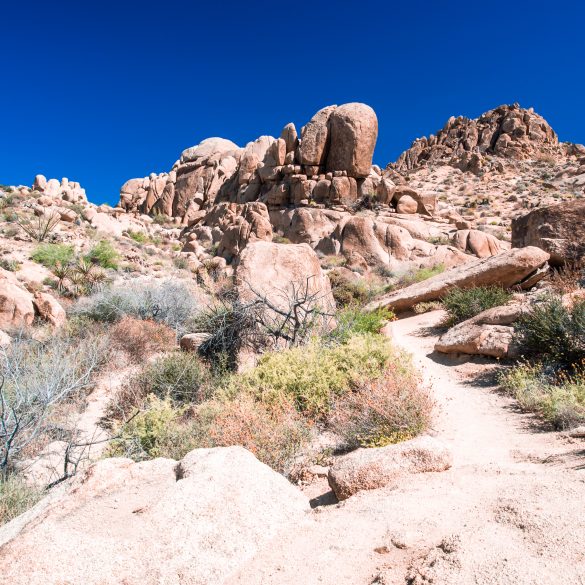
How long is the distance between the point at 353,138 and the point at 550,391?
77.3 ft

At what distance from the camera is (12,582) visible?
1.82 meters

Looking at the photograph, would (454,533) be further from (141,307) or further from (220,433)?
(141,307)

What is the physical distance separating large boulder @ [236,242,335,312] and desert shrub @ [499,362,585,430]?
13.6 feet

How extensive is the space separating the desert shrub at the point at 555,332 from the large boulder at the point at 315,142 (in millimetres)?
22449

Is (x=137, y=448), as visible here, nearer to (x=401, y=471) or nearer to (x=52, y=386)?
(x=52, y=386)

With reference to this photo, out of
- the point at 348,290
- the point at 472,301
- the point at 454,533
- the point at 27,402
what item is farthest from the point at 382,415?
the point at 348,290

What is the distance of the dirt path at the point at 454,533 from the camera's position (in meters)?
1.67

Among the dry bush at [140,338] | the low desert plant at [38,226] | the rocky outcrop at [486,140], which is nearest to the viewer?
the dry bush at [140,338]

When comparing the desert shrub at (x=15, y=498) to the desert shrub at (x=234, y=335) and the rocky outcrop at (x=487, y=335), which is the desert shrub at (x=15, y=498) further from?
the rocky outcrop at (x=487, y=335)

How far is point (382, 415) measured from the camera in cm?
431

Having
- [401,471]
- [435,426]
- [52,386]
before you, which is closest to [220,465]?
[401,471]

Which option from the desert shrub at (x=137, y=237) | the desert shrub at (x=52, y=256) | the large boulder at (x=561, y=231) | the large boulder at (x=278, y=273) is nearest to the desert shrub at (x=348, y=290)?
the large boulder at (x=278, y=273)

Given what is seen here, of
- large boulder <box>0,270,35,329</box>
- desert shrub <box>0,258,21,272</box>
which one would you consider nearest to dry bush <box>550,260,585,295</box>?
large boulder <box>0,270,35,329</box>

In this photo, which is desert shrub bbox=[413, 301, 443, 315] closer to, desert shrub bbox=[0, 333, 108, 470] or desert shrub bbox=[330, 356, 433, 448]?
desert shrub bbox=[330, 356, 433, 448]
